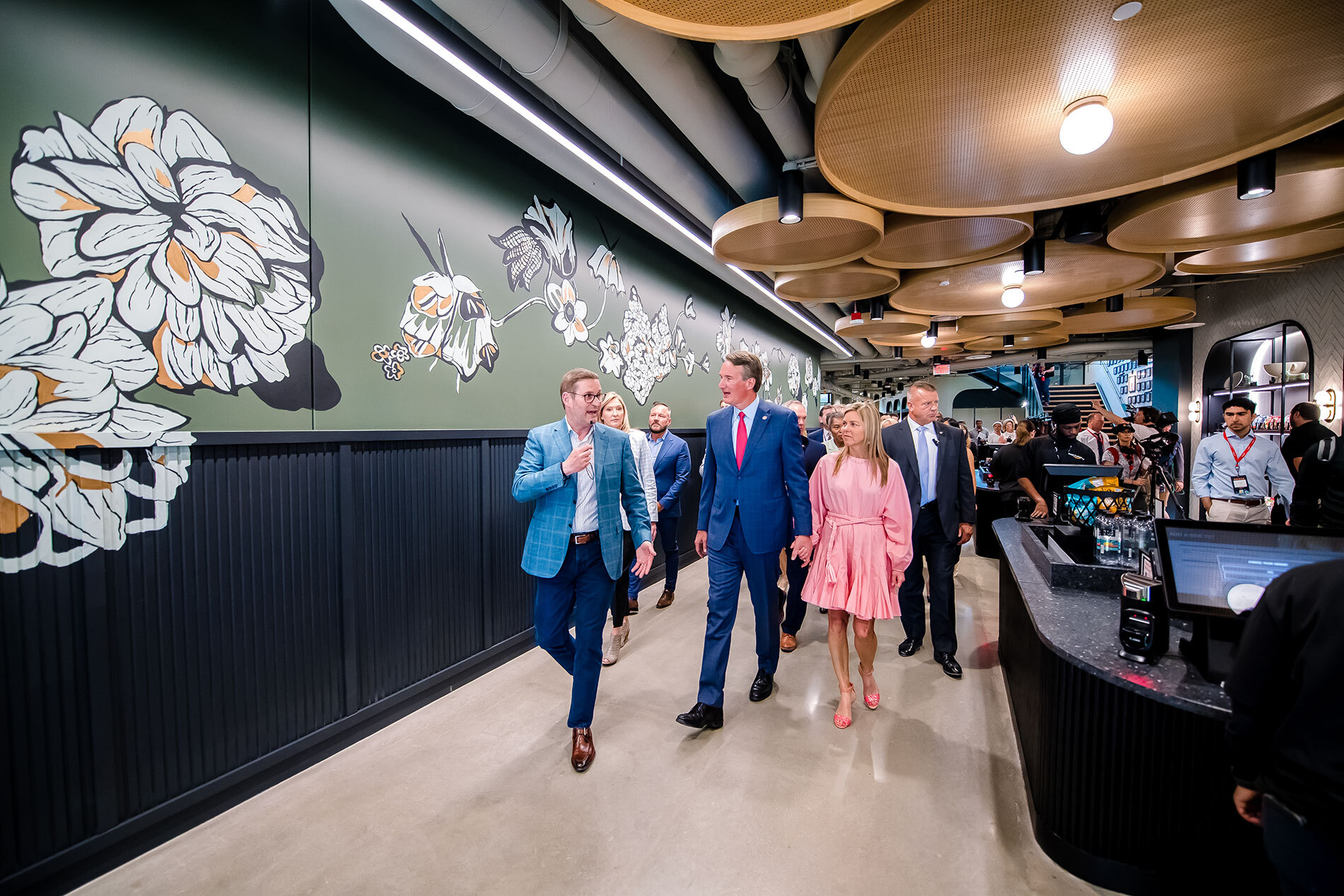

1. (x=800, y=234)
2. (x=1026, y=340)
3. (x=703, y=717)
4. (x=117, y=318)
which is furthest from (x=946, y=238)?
(x=1026, y=340)

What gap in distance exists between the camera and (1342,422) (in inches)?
230

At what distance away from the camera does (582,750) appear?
2.49 metres

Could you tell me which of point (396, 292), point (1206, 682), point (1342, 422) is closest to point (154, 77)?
point (396, 292)

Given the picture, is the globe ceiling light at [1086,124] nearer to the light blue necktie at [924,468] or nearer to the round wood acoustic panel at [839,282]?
the light blue necktie at [924,468]

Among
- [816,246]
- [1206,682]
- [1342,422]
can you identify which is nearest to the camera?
[1206,682]

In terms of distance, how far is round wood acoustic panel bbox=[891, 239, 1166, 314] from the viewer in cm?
491

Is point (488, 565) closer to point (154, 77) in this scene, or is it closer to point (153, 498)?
point (153, 498)

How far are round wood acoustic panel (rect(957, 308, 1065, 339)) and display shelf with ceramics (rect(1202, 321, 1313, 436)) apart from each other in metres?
2.56

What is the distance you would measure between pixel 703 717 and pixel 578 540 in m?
1.23

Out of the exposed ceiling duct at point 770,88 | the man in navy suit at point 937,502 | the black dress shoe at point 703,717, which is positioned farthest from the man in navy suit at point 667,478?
the exposed ceiling duct at point 770,88

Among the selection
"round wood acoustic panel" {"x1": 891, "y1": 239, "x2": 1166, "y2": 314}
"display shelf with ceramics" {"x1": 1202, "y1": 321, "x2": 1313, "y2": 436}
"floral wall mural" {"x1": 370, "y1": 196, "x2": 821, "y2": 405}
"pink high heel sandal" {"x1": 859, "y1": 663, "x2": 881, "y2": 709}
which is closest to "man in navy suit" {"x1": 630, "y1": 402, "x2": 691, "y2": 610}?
"floral wall mural" {"x1": 370, "y1": 196, "x2": 821, "y2": 405}

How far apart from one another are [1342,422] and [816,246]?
21.9 ft

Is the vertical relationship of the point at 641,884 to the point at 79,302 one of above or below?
below

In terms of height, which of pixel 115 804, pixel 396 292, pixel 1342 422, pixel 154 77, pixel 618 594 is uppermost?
pixel 154 77
